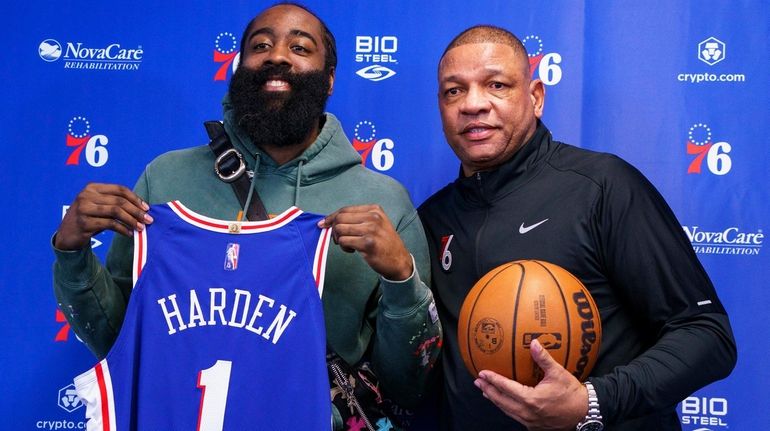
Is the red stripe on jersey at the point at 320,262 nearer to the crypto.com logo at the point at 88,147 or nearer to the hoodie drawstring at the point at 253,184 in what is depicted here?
the hoodie drawstring at the point at 253,184

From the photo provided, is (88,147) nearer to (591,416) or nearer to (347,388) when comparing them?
(347,388)

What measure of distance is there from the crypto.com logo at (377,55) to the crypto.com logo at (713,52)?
3.08 feet

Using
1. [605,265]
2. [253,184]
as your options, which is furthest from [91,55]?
[605,265]

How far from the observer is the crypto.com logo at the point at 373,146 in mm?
2471

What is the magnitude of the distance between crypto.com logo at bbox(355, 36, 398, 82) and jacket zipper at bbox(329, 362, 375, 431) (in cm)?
99

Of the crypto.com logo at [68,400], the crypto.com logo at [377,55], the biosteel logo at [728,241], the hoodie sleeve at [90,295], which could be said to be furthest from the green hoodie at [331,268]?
the biosteel logo at [728,241]

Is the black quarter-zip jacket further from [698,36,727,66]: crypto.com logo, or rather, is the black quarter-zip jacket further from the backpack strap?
[698,36,727,66]: crypto.com logo

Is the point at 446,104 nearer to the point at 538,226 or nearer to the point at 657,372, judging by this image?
the point at 538,226

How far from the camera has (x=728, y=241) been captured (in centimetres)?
234

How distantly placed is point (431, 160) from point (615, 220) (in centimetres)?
81

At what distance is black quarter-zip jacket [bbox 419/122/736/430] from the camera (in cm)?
159

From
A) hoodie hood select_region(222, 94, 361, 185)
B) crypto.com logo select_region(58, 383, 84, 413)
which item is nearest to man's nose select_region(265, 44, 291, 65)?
hoodie hood select_region(222, 94, 361, 185)

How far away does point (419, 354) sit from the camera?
5.98 ft

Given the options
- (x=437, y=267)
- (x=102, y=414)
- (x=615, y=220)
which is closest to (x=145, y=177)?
(x=102, y=414)
